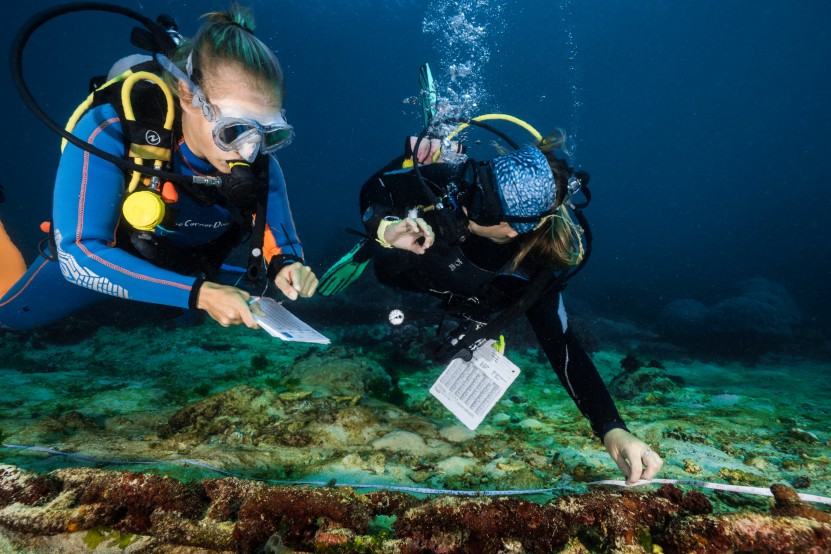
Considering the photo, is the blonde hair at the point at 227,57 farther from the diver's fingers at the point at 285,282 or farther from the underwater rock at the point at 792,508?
the underwater rock at the point at 792,508

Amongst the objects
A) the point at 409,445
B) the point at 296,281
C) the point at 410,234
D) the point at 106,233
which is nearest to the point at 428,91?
the point at 410,234

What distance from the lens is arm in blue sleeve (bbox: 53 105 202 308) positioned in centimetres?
222

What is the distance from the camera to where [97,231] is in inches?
91.7

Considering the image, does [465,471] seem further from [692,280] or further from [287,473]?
[692,280]

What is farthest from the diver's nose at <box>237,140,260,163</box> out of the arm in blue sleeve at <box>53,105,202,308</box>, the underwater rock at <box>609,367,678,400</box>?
the underwater rock at <box>609,367,678,400</box>

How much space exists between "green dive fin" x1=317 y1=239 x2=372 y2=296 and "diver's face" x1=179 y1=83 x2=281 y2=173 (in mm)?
1605

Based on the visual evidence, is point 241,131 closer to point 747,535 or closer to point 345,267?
point 345,267

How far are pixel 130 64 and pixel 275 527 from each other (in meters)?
3.94

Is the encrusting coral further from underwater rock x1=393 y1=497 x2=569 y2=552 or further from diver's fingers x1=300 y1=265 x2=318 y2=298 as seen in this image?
diver's fingers x1=300 y1=265 x2=318 y2=298

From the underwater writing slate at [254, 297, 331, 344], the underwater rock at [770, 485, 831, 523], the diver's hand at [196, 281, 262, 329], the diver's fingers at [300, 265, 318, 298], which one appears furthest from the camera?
the diver's fingers at [300, 265, 318, 298]

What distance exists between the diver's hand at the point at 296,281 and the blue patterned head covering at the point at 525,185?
1610mm

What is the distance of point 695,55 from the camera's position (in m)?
62.7

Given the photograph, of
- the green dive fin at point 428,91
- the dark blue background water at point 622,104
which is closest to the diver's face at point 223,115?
the green dive fin at point 428,91

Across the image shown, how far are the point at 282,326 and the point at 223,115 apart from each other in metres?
1.52
